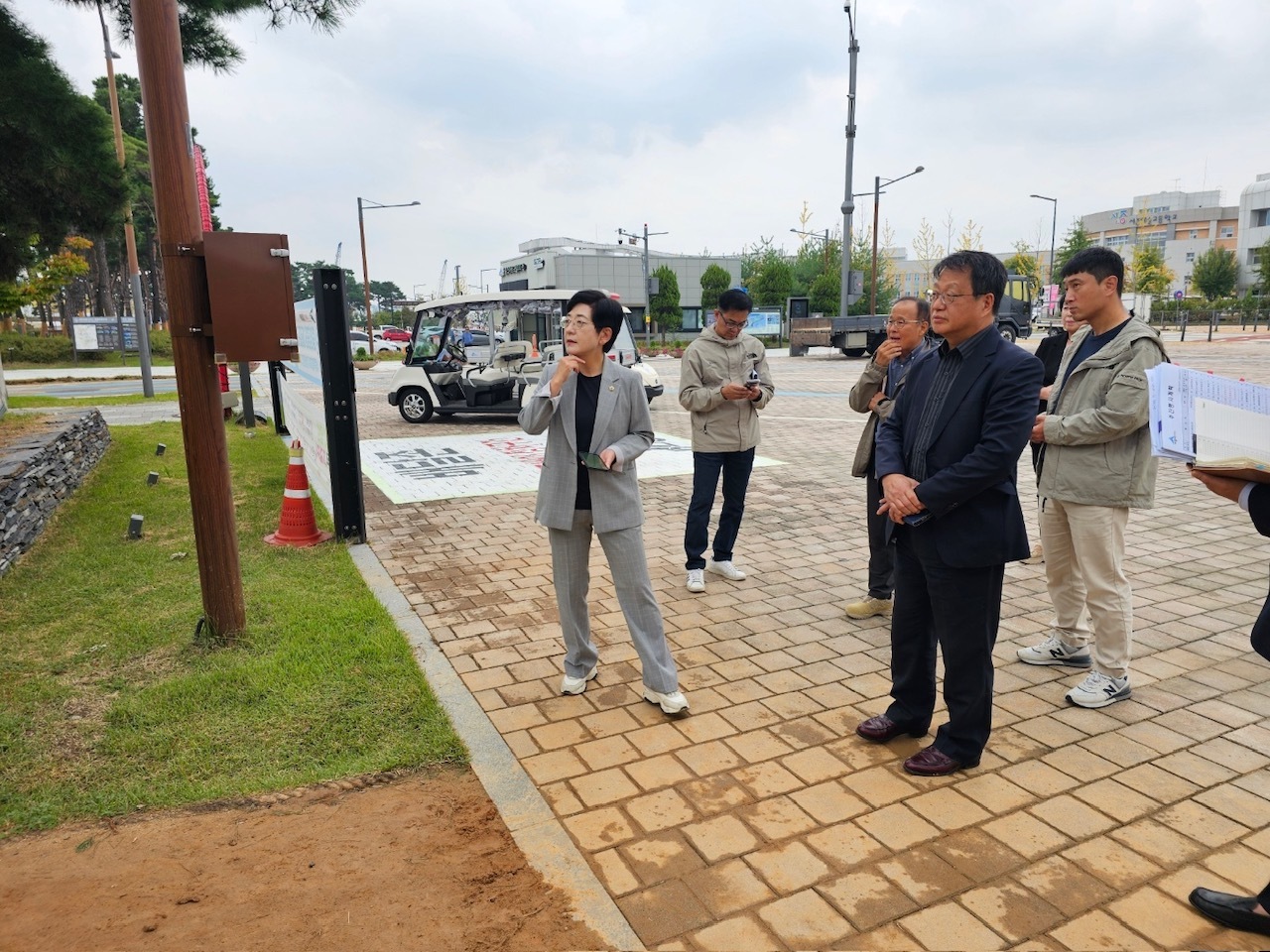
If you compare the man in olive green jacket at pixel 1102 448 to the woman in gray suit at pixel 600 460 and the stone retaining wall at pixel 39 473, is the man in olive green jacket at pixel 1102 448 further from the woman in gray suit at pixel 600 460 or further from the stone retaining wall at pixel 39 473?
the stone retaining wall at pixel 39 473

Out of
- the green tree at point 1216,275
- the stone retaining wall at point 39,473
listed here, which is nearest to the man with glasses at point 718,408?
the stone retaining wall at point 39,473

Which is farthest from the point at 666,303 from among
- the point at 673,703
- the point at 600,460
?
the point at 673,703

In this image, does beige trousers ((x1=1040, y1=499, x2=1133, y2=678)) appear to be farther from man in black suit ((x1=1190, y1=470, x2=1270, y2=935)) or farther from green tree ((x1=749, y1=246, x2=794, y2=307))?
green tree ((x1=749, y1=246, x2=794, y2=307))

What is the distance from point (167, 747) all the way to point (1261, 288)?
65.6 meters

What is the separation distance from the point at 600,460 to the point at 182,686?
2204 millimetres

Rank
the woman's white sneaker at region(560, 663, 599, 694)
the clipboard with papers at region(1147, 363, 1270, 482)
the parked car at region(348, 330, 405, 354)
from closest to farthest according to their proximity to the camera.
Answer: the clipboard with papers at region(1147, 363, 1270, 482), the woman's white sneaker at region(560, 663, 599, 694), the parked car at region(348, 330, 405, 354)

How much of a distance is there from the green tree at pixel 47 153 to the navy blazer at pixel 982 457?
7020 mm

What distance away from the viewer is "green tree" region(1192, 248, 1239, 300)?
52.8m

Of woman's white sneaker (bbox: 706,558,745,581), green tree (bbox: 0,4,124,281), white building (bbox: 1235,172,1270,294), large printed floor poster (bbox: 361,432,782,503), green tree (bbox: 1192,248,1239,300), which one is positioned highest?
white building (bbox: 1235,172,1270,294)

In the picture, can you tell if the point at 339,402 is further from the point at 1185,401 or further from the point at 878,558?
the point at 1185,401

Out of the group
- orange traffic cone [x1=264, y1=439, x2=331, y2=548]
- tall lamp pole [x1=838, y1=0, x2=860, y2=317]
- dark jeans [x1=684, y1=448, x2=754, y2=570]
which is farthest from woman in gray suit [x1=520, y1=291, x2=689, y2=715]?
tall lamp pole [x1=838, y1=0, x2=860, y2=317]

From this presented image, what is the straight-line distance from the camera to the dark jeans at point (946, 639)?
299cm

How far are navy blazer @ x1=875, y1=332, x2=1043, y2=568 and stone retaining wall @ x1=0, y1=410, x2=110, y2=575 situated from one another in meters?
5.64

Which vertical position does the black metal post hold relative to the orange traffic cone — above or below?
above
